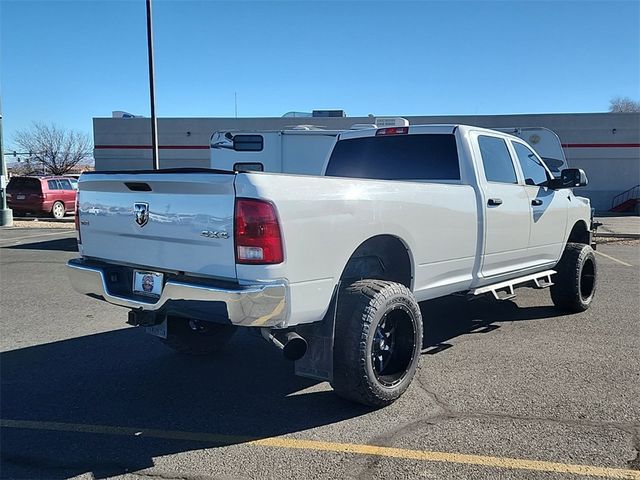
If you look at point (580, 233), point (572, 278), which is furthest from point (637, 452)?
point (580, 233)

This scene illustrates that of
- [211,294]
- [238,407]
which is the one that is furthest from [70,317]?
[211,294]

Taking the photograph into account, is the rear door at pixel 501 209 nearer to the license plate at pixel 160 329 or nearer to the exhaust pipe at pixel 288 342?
the exhaust pipe at pixel 288 342

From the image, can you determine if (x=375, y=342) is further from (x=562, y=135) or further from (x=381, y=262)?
(x=562, y=135)

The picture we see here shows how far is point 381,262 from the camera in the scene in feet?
14.8

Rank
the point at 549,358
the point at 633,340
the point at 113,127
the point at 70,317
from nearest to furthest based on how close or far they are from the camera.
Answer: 1. the point at 549,358
2. the point at 633,340
3. the point at 70,317
4. the point at 113,127

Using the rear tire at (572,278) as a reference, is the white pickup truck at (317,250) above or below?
above

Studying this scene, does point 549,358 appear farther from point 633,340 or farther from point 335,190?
point 335,190

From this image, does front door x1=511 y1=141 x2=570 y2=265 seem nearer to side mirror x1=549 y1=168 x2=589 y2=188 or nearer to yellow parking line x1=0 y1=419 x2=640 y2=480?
side mirror x1=549 y1=168 x2=589 y2=188

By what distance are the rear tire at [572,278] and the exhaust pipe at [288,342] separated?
422cm

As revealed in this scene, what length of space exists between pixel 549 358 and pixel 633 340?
1.21 m

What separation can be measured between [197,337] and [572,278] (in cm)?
442

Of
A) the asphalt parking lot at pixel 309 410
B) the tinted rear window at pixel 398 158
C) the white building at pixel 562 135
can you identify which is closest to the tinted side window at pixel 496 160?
the tinted rear window at pixel 398 158

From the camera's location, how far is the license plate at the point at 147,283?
12.3 feet

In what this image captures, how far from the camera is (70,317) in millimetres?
6758
